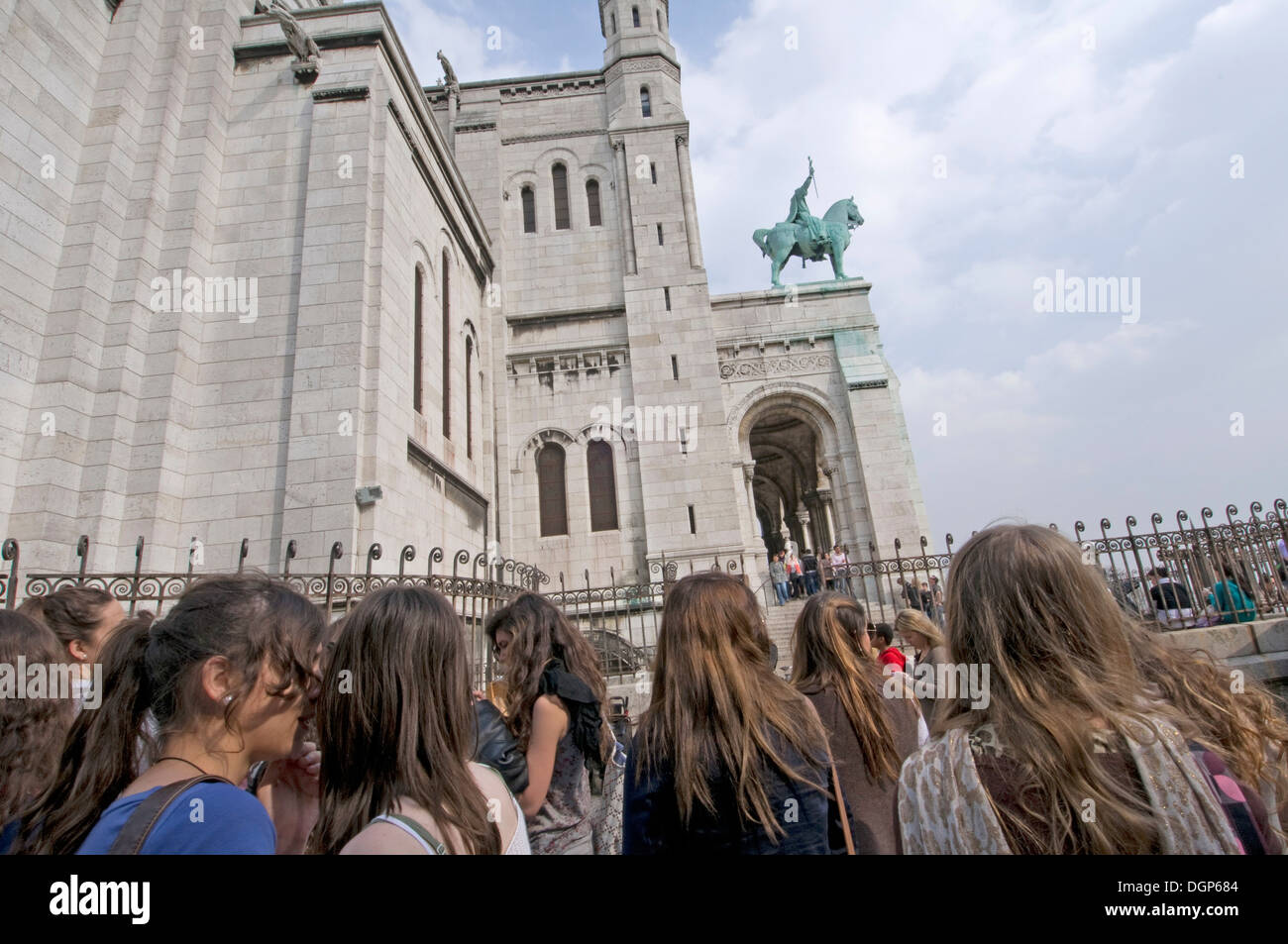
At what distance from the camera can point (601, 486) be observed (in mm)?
16547

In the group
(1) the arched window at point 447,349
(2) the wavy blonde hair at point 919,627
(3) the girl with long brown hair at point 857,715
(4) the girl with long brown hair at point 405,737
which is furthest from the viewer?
(1) the arched window at point 447,349

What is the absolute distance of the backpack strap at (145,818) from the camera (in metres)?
1.18

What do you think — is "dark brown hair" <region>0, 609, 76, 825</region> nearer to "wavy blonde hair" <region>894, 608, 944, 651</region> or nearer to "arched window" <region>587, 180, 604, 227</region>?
"wavy blonde hair" <region>894, 608, 944, 651</region>

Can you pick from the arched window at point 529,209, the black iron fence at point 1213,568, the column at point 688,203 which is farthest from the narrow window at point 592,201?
the black iron fence at point 1213,568

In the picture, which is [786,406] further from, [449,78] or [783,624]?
[449,78]

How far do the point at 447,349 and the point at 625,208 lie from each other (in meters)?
7.70

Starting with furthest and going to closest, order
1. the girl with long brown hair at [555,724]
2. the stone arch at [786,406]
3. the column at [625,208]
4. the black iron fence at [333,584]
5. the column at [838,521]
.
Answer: the column at [625,208], the stone arch at [786,406], the column at [838,521], the black iron fence at [333,584], the girl with long brown hair at [555,724]

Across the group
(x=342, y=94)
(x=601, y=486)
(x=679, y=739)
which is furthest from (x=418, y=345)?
(x=679, y=739)

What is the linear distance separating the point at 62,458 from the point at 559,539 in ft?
32.1

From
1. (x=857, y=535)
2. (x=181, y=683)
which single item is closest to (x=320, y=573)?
(x=181, y=683)

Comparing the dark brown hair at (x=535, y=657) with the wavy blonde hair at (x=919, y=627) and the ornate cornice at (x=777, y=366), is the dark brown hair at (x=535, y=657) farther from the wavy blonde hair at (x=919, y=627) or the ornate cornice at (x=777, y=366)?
the ornate cornice at (x=777, y=366)

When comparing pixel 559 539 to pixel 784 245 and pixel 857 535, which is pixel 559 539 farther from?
pixel 784 245

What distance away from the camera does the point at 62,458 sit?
797 cm

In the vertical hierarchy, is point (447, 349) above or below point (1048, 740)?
above
